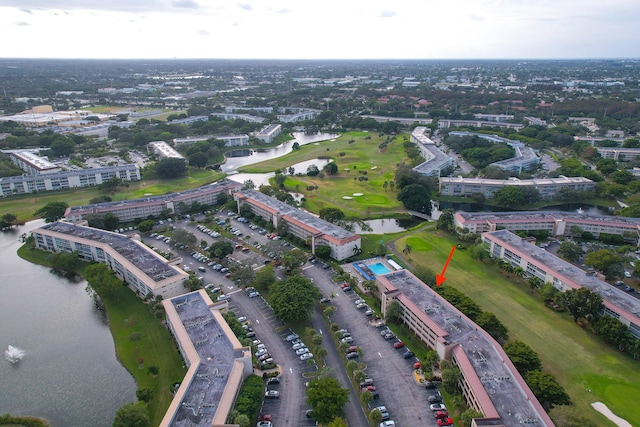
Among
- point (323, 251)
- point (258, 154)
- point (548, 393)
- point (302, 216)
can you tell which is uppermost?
point (302, 216)

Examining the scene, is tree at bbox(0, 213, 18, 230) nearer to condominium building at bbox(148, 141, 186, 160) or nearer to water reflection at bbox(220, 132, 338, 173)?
condominium building at bbox(148, 141, 186, 160)

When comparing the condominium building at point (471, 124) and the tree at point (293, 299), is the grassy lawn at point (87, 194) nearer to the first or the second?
the tree at point (293, 299)

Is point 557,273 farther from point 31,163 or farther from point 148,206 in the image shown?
point 31,163

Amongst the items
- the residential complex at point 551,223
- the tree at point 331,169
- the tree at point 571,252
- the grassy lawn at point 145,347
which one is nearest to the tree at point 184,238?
the grassy lawn at point 145,347

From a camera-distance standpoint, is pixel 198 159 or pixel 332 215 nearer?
pixel 332 215

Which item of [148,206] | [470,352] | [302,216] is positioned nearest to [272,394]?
[470,352]

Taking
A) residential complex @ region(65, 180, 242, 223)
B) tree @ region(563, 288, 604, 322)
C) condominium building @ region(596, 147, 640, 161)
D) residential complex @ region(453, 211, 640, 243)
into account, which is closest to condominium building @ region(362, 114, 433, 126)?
condominium building @ region(596, 147, 640, 161)
